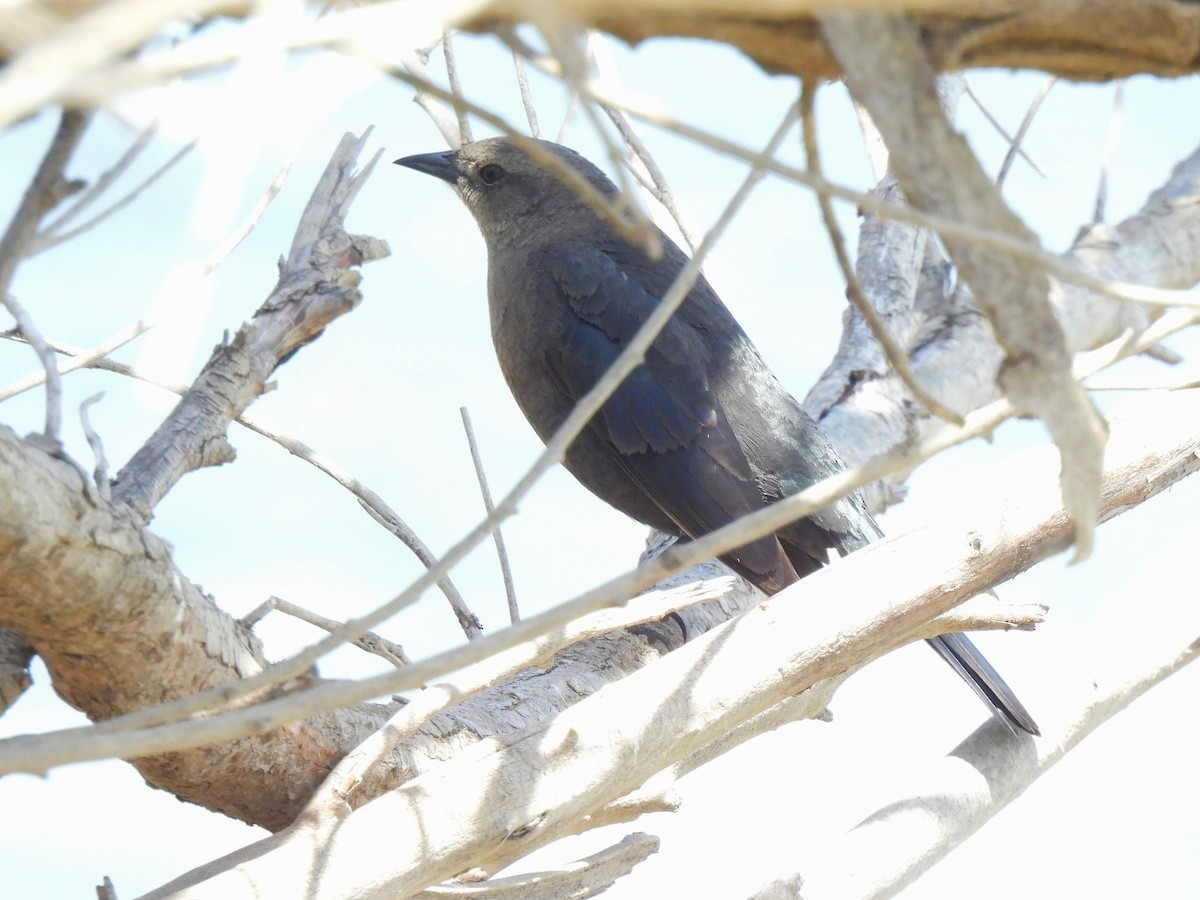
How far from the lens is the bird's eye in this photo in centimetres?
448

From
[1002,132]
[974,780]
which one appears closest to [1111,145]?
[1002,132]

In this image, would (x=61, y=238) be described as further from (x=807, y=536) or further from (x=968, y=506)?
(x=807, y=536)

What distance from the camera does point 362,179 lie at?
2.97m

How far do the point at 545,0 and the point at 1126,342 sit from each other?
0.66 meters

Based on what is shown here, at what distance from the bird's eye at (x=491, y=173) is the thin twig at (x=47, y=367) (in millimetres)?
2855

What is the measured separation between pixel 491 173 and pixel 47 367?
292 centimetres

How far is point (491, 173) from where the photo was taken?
4504 mm

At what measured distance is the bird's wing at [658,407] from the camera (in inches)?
149

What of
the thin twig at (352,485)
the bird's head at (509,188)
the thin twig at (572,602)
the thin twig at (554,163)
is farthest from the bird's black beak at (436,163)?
the thin twig at (554,163)

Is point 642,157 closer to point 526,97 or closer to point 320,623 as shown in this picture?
point 526,97

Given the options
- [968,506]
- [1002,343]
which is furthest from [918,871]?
[1002,343]

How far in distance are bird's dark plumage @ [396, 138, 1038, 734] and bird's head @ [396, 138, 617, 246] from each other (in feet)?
0.10

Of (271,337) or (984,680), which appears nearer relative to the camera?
(271,337)

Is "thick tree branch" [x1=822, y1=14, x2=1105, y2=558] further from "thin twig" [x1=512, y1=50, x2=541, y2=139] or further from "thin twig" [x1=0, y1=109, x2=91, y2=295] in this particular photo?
"thin twig" [x1=512, y1=50, x2=541, y2=139]
